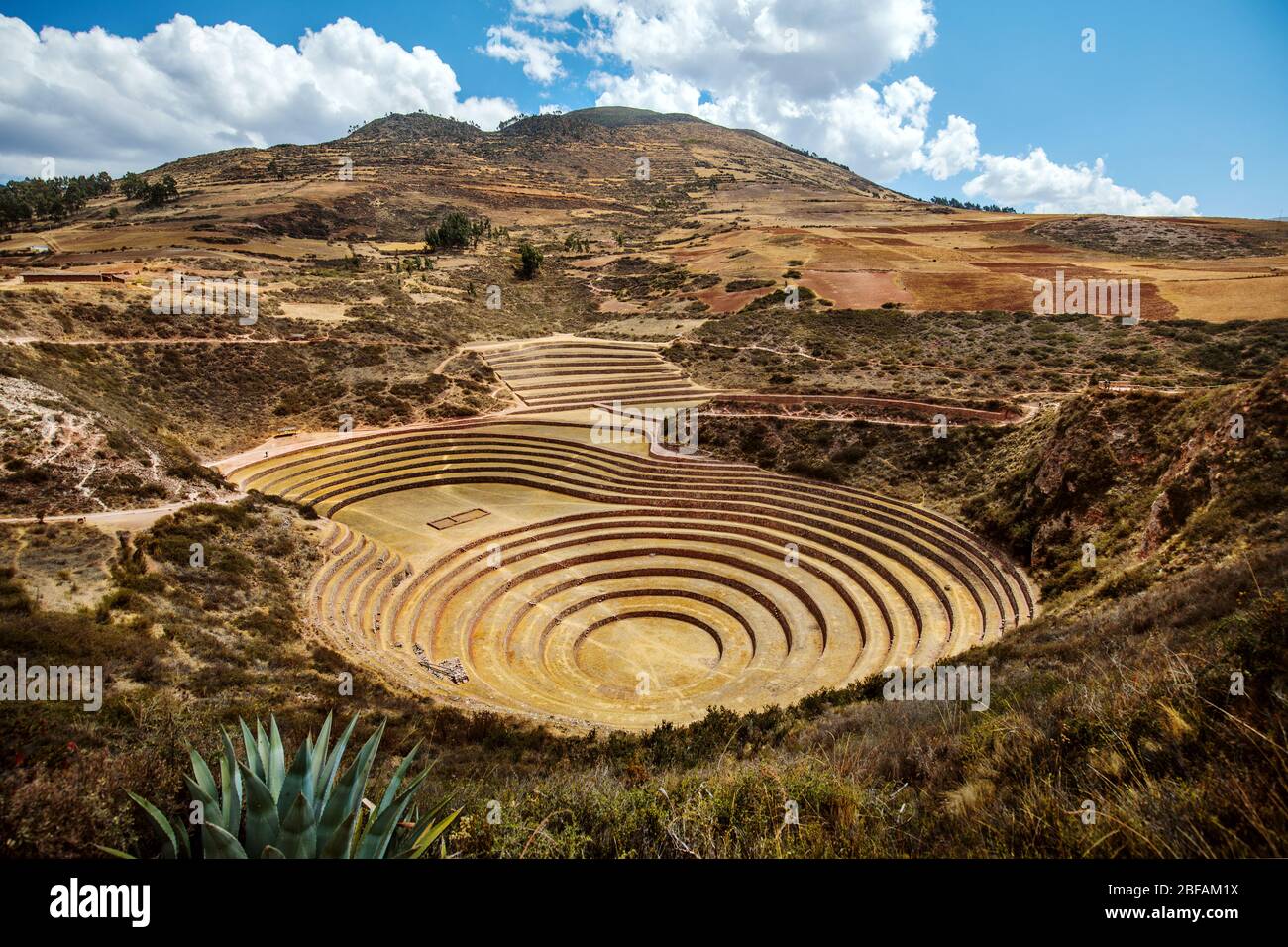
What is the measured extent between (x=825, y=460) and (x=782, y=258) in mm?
42838

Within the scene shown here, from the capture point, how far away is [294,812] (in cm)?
368

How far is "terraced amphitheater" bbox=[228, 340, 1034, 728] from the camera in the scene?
13852mm

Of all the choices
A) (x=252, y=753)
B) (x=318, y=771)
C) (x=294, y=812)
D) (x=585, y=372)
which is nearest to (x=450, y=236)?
(x=585, y=372)

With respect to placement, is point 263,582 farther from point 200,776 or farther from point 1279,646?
point 1279,646

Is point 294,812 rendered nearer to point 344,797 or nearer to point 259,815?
point 259,815

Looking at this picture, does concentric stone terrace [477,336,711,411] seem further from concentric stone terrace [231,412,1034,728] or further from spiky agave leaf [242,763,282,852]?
spiky agave leaf [242,763,282,852]

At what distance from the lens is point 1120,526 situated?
14.5m

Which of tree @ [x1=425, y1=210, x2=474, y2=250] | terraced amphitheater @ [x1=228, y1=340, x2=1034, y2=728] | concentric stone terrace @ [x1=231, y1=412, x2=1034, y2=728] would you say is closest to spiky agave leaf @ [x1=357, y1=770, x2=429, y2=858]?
terraced amphitheater @ [x1=228, y1=340, x2=1034, y2=728]

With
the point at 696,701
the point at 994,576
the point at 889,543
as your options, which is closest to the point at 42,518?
the point at 696,701

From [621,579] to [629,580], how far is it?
0.28 m

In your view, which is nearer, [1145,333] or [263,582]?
[263,582]

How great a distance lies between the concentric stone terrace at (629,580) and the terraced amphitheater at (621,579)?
7cm

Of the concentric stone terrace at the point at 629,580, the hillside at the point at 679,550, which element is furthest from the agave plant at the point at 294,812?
the concentric stone terrace at the point at 629,580

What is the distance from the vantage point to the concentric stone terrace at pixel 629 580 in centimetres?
1390
